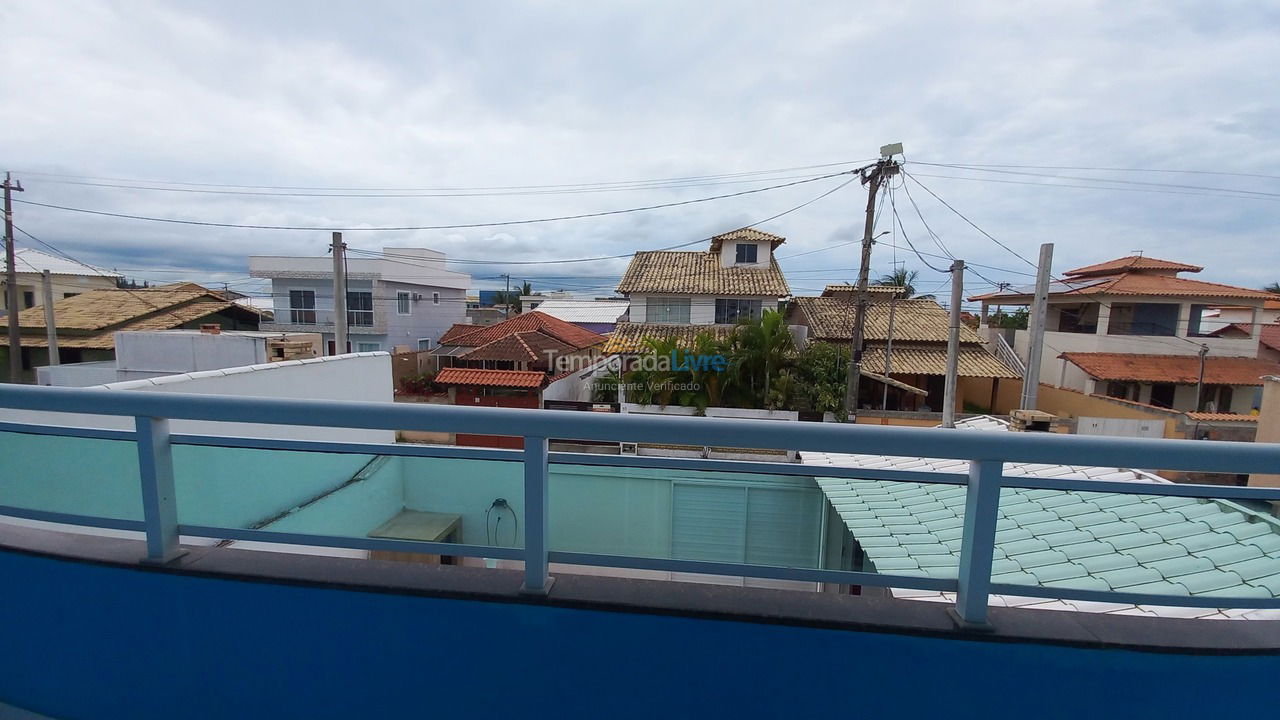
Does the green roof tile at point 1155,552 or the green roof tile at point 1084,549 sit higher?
the green roof tile at point 1084,549

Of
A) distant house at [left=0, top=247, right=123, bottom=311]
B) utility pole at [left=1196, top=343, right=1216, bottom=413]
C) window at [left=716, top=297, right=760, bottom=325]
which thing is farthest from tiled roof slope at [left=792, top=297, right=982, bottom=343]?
distant house at [left=0, top=247, right=123, bottom=311]

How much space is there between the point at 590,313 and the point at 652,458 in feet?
119

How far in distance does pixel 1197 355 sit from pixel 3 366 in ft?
150

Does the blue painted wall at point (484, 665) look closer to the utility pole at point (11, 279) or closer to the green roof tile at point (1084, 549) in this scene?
the green roof tile at point (1084, 549)

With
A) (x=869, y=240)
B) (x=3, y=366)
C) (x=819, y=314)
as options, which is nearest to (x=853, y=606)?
(x=869, y=240)

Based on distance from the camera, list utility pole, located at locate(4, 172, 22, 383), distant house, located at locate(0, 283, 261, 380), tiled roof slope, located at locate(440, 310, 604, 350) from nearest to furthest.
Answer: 1. utility pole, located at locate(4, 172, 22, 383)
2. distant house, located at locate(0, 283, 261, 380)
3. tiled roof slope, located at locate(440, 310, 604, 350)

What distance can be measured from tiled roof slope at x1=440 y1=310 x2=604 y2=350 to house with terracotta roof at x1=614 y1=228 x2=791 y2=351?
399 centimetres

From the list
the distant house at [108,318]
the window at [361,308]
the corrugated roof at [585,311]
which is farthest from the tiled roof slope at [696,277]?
the distant house at [108,318]

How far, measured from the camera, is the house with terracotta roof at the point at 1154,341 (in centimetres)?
1881

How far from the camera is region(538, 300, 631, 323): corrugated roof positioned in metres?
36.0

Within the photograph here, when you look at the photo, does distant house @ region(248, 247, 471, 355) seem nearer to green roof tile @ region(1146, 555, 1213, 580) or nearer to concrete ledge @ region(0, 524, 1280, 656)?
concrete ledge @ region(0, 524, 1280, 656)

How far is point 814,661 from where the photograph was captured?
1.27 m

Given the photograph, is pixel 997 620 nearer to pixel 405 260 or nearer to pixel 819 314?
pixel 819 314

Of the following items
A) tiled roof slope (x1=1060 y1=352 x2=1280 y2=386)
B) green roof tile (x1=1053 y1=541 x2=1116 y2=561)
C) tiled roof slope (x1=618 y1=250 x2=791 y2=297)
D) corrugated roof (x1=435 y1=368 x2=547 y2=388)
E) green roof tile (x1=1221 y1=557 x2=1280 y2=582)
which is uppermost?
tiled roof slope (x1=618 y1=250 x2=791 y2=297)
